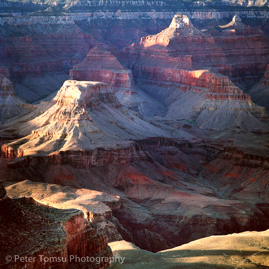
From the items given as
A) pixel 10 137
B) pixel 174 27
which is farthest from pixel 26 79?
pixel 10 137

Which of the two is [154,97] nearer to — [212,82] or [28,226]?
[212,82]

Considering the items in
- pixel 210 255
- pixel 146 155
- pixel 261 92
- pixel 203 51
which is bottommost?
pixel 146 155

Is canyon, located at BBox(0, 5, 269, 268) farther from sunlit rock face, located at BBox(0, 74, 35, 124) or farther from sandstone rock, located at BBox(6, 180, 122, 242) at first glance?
sunlit rock face, located at BBox(0, 74, 35, 124)

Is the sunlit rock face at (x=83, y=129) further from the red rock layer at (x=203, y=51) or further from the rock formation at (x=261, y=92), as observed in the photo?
the red rock layer at (x=203, y=51)

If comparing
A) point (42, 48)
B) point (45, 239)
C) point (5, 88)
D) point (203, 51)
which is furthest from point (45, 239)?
point (42, 48)

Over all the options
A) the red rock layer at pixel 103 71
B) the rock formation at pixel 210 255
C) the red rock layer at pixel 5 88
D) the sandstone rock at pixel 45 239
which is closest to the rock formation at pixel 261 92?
the red rock layer at pixel 103 71

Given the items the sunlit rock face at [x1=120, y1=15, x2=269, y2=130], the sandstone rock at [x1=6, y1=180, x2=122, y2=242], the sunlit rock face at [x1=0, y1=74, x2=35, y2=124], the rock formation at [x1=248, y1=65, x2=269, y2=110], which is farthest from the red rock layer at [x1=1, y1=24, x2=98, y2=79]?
the sandstone rock at [x1=6, y1=180, x2=122, y2=242]

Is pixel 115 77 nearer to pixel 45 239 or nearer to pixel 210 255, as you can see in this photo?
pixel 210 255
